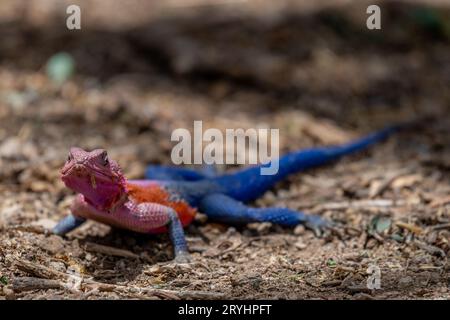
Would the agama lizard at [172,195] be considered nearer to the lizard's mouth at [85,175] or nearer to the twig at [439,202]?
the lizard's mouth at [85,175]

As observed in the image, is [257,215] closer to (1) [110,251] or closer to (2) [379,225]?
(2) [379,225]

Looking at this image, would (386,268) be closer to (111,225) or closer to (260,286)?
(260,286)

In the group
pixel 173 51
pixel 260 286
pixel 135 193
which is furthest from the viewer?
pixel 173 51

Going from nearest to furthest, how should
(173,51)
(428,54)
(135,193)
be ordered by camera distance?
(135,193)
(173,51)
(428,54)

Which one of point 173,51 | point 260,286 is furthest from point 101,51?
point 260,286

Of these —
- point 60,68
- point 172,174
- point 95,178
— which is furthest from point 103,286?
point 60,68

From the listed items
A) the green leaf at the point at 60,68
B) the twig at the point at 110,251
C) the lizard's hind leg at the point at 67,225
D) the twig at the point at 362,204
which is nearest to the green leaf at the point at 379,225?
the twig at the point at 362,204

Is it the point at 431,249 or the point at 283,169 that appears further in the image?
the point at 283,169
